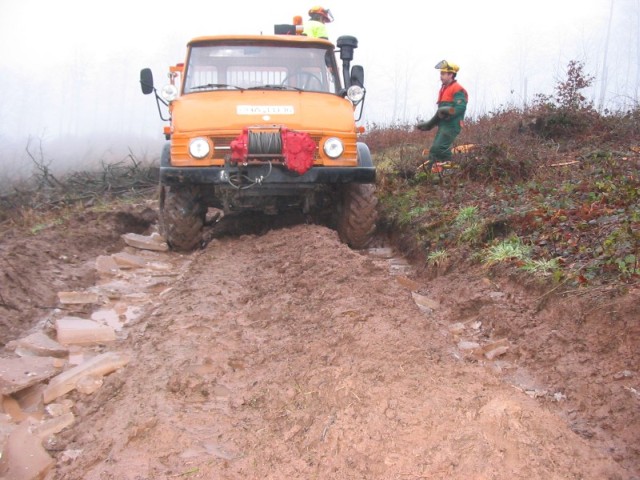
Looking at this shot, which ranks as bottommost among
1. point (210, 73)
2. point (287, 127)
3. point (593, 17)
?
point (287, 127)

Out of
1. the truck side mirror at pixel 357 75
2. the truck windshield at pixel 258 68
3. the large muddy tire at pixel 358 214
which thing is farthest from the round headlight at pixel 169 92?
the large muddy tire at pixel 358 214

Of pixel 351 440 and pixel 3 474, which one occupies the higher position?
pixel 351 440

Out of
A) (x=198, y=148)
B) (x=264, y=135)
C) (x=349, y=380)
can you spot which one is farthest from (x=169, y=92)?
(x=349, y=380)

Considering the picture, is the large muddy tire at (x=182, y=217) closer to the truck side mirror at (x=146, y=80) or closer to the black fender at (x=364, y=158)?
the truck side mirror at (x=146, y=80)

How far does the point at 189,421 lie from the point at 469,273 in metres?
3.00

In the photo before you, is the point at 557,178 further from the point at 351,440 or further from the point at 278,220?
the point at 351,440

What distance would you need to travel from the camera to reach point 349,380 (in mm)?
2695

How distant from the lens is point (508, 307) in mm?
4047

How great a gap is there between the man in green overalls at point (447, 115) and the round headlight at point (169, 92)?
3374 mm

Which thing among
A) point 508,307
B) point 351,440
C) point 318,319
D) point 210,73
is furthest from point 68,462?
point 210,73

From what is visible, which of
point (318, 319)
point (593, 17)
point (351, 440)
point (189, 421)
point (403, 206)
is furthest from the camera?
point (593, 17)

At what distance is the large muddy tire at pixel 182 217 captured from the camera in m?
6.09

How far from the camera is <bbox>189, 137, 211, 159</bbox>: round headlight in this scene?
5652mm

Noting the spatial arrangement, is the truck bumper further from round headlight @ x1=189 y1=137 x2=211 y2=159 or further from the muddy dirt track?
the muddy dirt track
